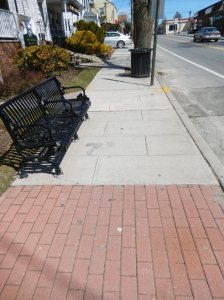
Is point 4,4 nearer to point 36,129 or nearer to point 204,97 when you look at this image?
point 204,97

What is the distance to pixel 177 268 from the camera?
8.26 feet

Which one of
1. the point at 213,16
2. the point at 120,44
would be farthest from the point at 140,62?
the point at 213,16

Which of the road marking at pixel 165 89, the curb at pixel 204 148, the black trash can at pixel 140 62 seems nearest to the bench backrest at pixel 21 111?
the curb at pixel 204 148

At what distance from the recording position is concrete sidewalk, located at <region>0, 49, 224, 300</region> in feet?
7.89

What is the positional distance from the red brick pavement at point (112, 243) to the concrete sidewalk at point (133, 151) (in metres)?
0.26

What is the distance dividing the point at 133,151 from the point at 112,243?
2158 millimetres

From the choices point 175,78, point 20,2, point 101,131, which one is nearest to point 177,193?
point 101,131

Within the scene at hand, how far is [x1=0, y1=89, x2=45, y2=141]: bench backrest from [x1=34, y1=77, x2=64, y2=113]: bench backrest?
21 centimetres

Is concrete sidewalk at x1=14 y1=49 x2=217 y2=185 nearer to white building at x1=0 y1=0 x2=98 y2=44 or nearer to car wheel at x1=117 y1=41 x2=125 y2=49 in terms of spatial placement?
white building at x1=0 y1=0 x2=98 y2=44

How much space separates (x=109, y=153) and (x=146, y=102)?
343cm

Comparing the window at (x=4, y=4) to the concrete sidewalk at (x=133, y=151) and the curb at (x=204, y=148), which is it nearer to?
the concrete sidewalk at (x=133, y=151)

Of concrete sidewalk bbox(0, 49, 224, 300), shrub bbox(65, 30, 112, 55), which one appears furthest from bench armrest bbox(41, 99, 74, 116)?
shrub bbox(65, 30, 112, 55)

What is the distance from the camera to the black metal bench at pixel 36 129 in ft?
13.2

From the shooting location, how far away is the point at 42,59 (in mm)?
11352
